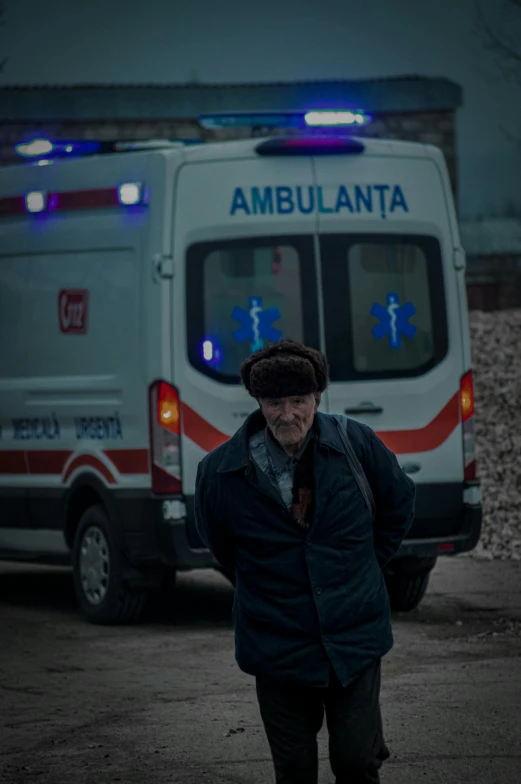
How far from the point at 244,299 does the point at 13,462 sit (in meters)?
2.25

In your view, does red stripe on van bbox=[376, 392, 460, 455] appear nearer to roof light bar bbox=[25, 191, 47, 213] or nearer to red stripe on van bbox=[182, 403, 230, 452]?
Result: red stripe on van bbox=[182, 403, 230, 452]

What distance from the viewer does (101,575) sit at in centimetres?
1044

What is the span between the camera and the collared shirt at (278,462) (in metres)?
4.81

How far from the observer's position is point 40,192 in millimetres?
11000

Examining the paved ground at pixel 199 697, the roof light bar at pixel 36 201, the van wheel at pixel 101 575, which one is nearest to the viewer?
the paved ground at pixel 199 697

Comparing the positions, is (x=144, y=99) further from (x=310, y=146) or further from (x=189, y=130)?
(x=310, y=146)

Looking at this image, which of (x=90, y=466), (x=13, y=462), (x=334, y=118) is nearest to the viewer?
(x=90, y=466)

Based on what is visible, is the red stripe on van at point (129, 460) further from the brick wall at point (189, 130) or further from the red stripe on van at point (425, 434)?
the brick wall at point (189, 130)

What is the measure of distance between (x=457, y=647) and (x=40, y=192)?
4121 mm

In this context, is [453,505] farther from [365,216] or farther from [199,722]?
[199,722]

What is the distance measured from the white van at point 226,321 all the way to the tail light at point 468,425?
0.01 m

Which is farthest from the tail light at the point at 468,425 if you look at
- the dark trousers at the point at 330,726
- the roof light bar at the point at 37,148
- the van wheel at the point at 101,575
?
the dark trousers at the point at 330,726

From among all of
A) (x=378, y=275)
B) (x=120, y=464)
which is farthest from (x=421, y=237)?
(x=120, y=464)

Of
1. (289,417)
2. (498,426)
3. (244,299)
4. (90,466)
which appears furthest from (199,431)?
(498,426)
